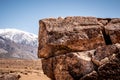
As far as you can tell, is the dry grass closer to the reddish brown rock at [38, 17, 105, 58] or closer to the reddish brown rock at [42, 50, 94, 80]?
the reddish brown rock at [38, 17, 105, 58]

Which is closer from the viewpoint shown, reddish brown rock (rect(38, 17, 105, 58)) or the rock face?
the rock face

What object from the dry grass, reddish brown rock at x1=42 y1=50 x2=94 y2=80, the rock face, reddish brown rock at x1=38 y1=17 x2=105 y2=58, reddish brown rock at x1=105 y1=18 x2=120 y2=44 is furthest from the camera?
the dry grass

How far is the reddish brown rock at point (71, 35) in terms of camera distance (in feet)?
44.3

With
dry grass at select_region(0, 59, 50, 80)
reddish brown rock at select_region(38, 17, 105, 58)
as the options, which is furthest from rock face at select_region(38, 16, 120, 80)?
dry grass at select_region(0, 59, 50, 80)

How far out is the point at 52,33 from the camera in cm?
1384

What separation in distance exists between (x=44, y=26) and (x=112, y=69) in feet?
16.3

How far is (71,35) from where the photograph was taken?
1348cm

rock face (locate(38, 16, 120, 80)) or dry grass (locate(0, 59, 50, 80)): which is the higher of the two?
rock face (locate(38, 16, 120, 80))

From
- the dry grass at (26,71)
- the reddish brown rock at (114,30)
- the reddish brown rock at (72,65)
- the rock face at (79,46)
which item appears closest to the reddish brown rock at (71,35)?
the rock face at (79,46)

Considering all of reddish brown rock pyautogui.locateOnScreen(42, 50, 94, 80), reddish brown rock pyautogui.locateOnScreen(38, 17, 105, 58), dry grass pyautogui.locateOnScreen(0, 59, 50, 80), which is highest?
reddish brown rock pyautogui.locateOnScreen(38, 17, 105, 58)

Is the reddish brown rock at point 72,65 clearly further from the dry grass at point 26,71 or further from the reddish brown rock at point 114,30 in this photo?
the dry grass at point 26,71

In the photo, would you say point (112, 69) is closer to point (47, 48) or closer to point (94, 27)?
point (94, 27)

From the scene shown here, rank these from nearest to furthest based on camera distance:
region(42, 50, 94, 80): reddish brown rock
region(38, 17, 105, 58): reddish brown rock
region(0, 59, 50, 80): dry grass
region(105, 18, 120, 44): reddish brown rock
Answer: region(42, 50, 94, 80): reddish brown rock → region(105, 18, 120, 44): reddish brown rock → region(38, 17, 105, 58): reddish brown rock → region(0, 59, 50, 80): dry grass

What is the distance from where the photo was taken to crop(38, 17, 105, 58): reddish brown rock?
44.3 feet
